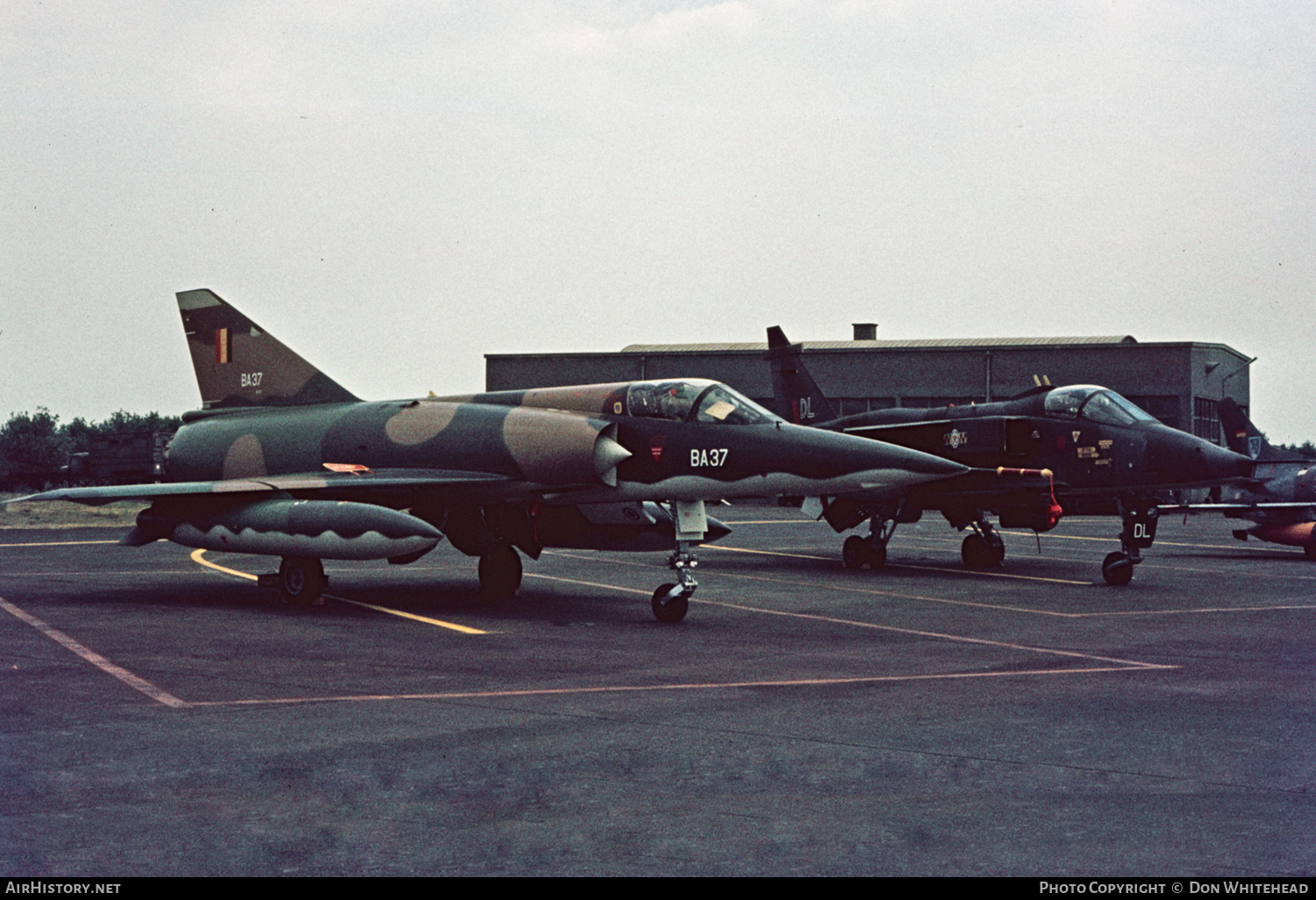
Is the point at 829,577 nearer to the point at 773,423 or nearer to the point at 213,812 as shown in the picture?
the point at 773,423

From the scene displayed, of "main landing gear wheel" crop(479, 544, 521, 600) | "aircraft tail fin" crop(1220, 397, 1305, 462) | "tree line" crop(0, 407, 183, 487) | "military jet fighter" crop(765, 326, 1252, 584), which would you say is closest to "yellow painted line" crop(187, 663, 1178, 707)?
"main landing gear wheel" crop(479, 544, 521, 600)

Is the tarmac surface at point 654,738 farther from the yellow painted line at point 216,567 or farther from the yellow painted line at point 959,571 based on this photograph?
the yellow painted line at point 216,567

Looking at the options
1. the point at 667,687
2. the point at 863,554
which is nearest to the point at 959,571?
the point at 863,554

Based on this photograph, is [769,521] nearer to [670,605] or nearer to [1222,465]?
[1222,465]

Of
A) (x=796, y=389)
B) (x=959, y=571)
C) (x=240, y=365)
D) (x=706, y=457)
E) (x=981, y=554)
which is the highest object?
(x=796, y=389)

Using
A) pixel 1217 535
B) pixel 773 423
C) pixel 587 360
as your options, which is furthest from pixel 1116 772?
pixel 587 360

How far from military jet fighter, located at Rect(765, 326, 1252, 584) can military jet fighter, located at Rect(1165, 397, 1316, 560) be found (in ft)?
16.6

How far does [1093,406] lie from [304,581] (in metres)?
13.2

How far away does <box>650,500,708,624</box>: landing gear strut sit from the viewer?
1501cm

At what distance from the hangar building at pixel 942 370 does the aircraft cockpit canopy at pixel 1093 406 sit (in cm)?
3076

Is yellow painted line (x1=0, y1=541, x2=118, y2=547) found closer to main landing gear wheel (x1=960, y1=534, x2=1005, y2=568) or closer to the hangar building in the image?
main landing gear wheel (x1=960, y1=534, x2=1005, y2=568)

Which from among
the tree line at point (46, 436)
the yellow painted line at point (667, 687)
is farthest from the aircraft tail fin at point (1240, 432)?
the tree line at point (46, 436)

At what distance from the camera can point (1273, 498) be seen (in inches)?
1123

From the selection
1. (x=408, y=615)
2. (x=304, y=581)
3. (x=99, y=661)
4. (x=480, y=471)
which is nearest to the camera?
(x=99, y=661)
